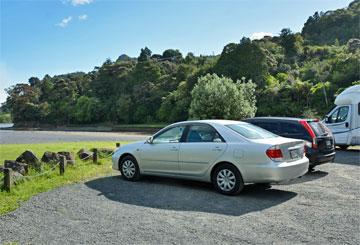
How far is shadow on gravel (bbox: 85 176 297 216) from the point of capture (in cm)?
687

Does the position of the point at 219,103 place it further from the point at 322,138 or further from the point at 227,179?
the point at 227,179

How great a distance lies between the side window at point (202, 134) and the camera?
8156 millimetres

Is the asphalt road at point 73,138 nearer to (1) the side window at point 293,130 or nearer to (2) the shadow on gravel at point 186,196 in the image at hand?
(1) the side window at point 293,130

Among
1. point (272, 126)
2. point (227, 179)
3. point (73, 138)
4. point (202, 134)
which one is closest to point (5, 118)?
point (73, 138)

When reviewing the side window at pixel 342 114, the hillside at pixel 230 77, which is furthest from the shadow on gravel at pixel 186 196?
the hillside at pixel 230 77

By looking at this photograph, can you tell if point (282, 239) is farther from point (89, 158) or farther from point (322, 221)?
point (89, 158)

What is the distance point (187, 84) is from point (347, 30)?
5996 centimetres

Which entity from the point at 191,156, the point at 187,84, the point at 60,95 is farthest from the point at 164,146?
the point at 60,95

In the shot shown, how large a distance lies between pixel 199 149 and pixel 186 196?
112 cm

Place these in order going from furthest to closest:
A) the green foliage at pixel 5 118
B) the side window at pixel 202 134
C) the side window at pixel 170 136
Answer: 1. the green foliage at pixel 5 118
2. the side window at pixel 170 136
3. the side window at pixel 202 134

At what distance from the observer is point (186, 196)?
25.4 ft

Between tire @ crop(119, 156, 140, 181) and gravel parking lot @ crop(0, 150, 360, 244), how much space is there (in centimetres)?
27

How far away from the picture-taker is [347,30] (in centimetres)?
9581

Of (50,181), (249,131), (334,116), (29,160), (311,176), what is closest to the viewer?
(249,131)
